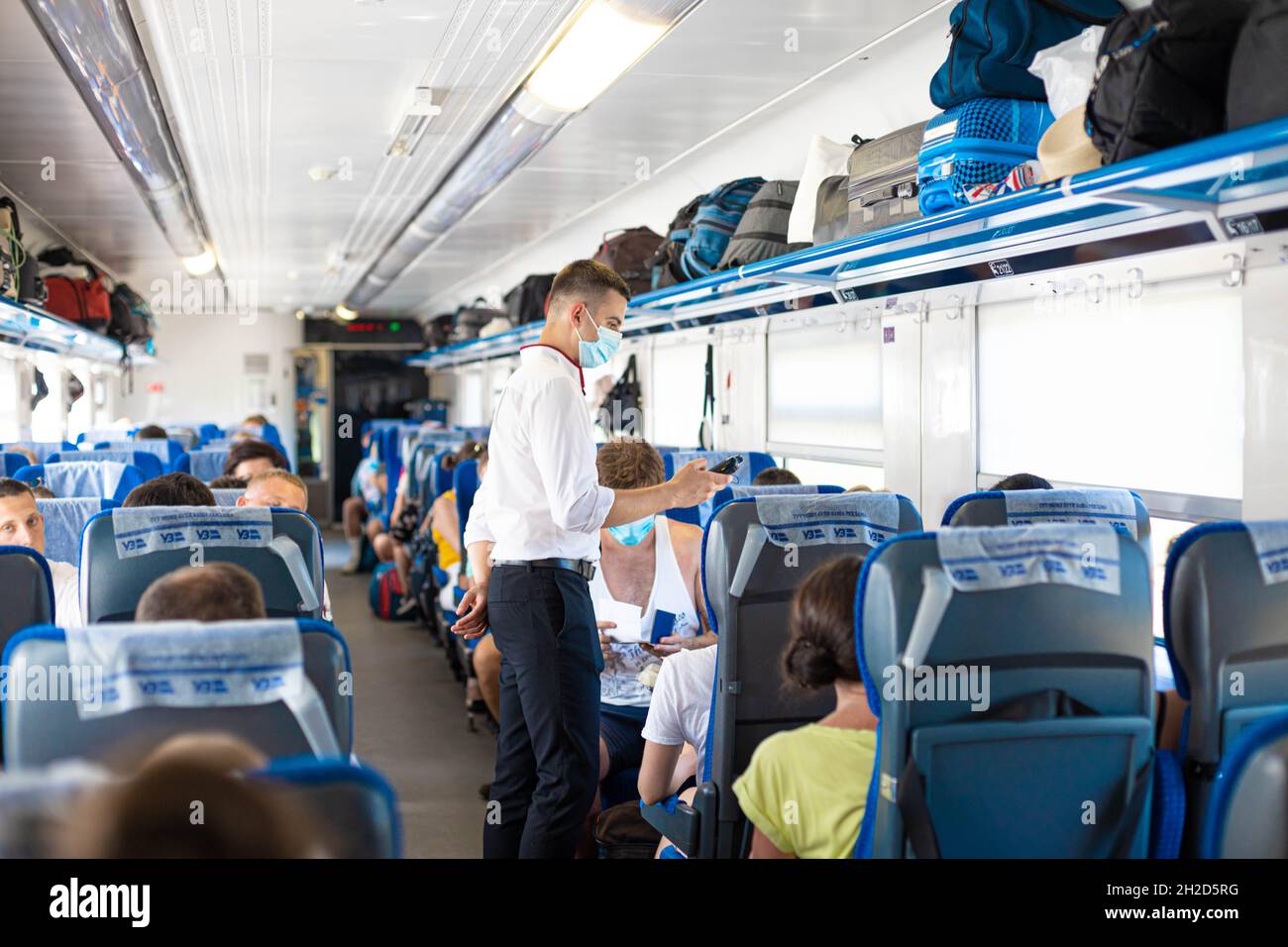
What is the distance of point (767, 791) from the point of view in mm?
2109

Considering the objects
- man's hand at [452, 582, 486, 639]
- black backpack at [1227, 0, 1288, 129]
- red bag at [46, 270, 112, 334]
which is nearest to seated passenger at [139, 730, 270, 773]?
man's hand at [452, 582, 486, 639]

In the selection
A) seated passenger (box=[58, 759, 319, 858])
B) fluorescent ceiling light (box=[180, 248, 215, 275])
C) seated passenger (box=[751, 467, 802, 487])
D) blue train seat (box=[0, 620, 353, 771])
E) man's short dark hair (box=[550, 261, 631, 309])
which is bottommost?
seated passenger (box=[58, 759, 319, 858])

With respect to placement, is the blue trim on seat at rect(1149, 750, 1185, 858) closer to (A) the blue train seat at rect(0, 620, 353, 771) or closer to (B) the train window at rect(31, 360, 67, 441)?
(A) the blue train seat at rect(0, 620, 353, 771)

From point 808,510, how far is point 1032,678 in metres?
1.09

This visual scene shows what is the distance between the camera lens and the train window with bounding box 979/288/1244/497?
3.64 m

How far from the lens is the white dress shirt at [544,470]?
313 cm

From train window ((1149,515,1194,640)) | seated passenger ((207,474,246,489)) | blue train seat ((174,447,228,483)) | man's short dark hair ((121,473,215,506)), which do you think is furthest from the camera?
blue train seat ((174,447,228,483))

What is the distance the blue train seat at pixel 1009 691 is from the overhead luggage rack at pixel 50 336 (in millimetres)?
5992

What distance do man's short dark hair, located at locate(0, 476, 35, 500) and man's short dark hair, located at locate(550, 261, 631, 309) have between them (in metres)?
1.96

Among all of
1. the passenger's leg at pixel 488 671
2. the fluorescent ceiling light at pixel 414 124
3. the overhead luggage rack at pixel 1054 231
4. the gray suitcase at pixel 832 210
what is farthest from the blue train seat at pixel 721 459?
the fluorescent ceiling light at pixel 414 124

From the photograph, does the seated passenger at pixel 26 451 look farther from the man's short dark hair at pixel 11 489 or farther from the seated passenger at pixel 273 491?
the man's short dark hair at pixel 11 489

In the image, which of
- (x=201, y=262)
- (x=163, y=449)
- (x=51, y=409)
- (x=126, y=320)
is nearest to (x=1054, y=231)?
(x=163, y=449)
